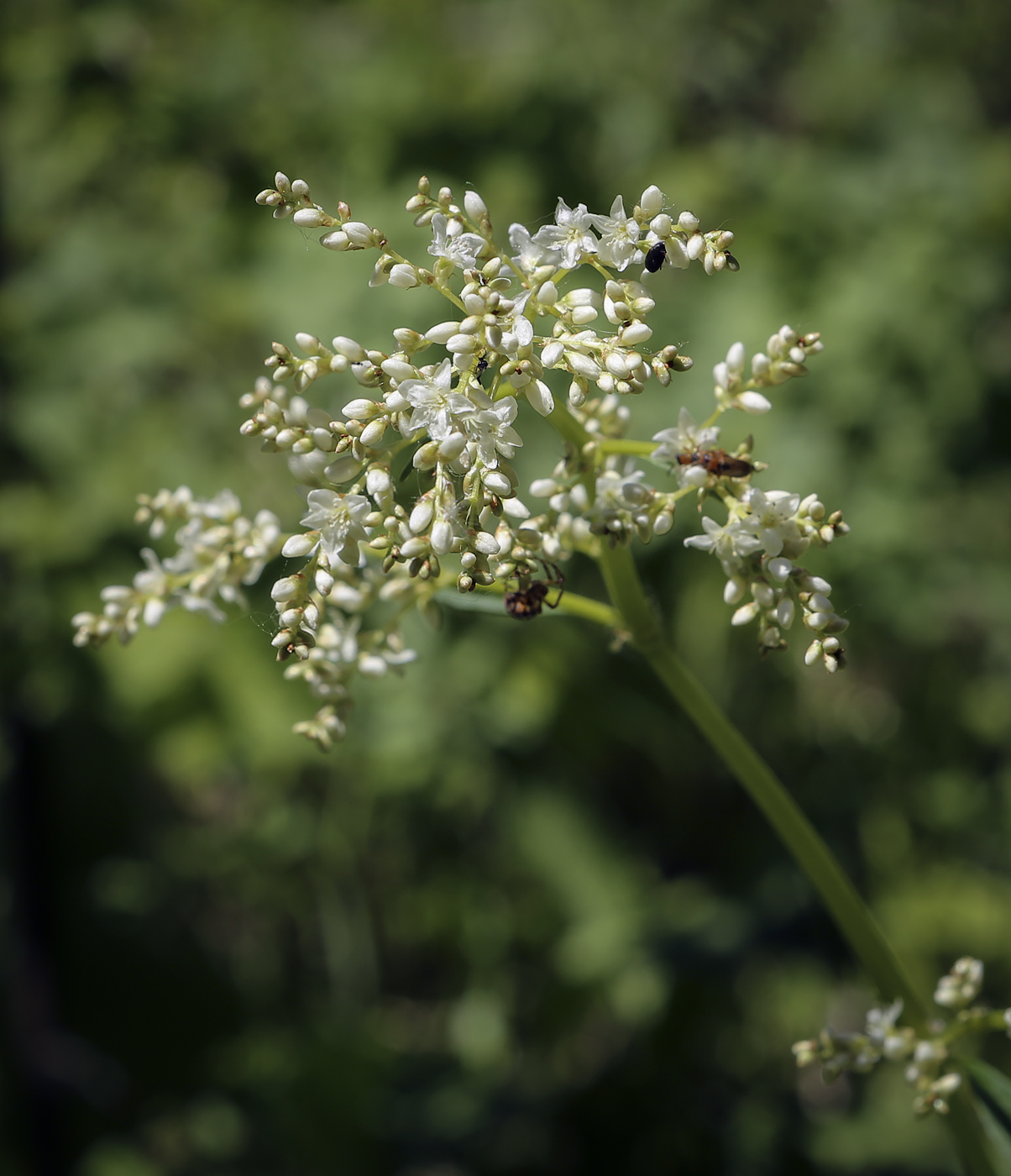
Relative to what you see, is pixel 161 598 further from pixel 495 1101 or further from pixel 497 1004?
pixel 497 1004

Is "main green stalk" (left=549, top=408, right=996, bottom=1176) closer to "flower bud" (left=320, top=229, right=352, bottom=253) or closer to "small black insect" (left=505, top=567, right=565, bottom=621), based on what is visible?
"small black insect" (left=505, top=567, right=565, bottom=621)

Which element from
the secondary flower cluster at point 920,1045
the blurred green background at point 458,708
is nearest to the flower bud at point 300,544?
the secondary flower cluster at point 920,1045

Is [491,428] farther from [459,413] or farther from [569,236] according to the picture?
[569,236]

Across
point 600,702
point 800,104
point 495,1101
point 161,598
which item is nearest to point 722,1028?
point 495,1101

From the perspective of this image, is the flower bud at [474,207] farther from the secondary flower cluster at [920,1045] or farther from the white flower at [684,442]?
the secondary flower cluster at [920,1045]

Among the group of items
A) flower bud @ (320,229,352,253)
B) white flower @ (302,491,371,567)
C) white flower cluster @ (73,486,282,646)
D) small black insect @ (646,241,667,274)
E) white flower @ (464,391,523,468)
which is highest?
white flower cluster @ (73,486,282,646)

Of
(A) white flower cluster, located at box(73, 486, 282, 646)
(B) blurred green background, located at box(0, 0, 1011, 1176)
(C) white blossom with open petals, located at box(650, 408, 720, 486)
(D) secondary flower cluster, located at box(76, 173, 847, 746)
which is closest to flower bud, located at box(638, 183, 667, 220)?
(D) secondary flower cluster, located at box(76, 173, 847, 746)
